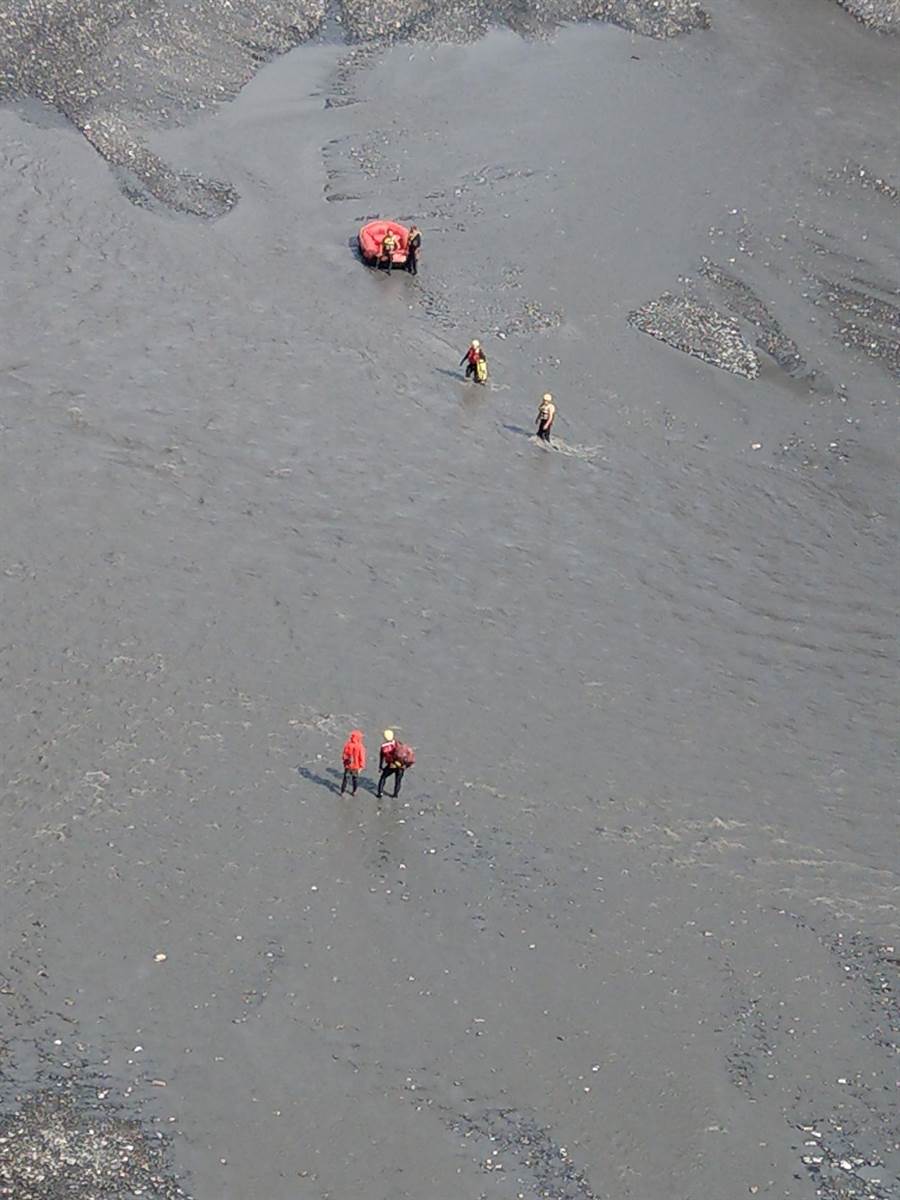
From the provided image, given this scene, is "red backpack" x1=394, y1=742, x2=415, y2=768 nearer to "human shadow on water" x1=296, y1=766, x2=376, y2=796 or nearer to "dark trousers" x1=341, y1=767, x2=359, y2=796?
"dark trousers" x1=341, y1=767, x2=359, y2=796

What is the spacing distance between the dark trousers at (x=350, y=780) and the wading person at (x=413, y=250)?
66.5ft

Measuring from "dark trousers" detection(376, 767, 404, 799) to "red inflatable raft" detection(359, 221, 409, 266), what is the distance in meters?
20.3

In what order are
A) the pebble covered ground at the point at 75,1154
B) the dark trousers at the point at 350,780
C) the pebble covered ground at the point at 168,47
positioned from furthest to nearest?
the pebble covered ground at the point at 168,47
the dark trousers at the point at 350,780
the pebble covered ground at the point at 75,1154

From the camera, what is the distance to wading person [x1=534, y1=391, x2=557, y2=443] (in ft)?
125

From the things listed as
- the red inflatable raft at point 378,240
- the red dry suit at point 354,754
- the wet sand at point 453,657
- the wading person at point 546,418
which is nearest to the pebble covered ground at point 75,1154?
the wet sand at point 453,657

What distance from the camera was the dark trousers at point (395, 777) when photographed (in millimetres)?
28109

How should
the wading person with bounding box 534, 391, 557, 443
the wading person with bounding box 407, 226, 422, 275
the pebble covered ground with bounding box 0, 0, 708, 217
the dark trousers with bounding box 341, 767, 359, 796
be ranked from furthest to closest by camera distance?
the pebble covered ground with bounding box 0, 0, 708, 217, the wading person with bounding box 407, 226, 422, 275, the wading person with bounding box 534, 391, 557, 443, the dark trousers with bounding box 341, 767, 359, 796

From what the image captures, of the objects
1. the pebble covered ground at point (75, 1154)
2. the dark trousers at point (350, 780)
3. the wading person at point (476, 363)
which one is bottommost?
the pebble covered ground at point (75, 1154)

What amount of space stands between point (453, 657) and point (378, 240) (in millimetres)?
16924

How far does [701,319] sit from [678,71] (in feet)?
57.4

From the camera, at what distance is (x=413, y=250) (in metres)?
44.1

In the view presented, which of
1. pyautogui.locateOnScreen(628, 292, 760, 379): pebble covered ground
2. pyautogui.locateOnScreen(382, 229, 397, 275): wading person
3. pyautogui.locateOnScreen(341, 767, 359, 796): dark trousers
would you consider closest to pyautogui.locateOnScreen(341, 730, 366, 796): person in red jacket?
pyautogui.locateOnScreen(341, 767, 359, 796): dark trousers

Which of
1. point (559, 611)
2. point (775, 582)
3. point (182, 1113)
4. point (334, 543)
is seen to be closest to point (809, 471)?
point (775, 582)

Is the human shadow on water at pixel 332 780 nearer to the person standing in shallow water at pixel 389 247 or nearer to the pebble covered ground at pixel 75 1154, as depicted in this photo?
the pebble covered ground at pixel 75 1154
